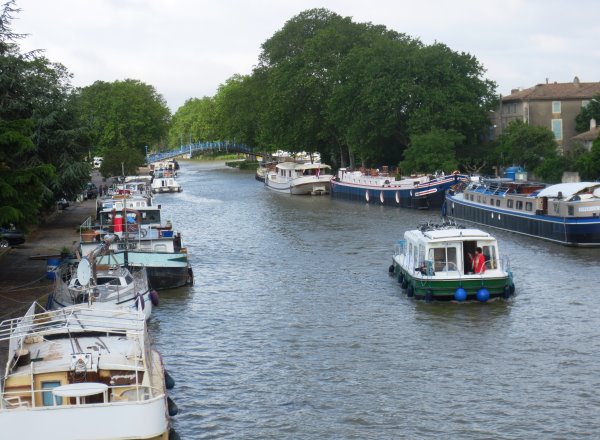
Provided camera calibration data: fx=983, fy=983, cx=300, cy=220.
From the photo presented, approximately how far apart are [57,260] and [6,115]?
41.4 feet

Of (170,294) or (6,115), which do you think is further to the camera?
(6,115)

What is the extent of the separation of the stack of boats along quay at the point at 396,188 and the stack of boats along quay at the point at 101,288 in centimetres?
4667

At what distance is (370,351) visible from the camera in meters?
29.3

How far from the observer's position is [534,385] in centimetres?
2547

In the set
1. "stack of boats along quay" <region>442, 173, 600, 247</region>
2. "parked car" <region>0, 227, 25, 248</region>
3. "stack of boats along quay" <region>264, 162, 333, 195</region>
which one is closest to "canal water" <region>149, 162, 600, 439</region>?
"stack of boats along quay" <region>442, 173, 600, 247</region>

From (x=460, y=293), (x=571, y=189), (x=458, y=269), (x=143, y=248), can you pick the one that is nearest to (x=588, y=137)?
(x=571, y=189)

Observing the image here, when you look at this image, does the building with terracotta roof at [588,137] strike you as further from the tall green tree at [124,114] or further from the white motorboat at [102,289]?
the tall green tree at [124,114]

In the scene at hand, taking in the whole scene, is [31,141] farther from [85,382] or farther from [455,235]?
[85,382]

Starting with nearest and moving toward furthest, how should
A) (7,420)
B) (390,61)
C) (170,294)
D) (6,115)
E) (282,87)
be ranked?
(7,420) < (170,294) < (6,115) < (390,61) < (282,87)

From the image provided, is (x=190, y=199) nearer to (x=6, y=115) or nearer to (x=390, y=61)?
(x=390, y=61)

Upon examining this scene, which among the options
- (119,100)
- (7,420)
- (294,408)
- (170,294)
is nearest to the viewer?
(7,420)

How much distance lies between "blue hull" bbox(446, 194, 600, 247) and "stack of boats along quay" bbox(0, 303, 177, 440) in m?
32.0

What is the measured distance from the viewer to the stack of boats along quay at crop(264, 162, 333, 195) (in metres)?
104

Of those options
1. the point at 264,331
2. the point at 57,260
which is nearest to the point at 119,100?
the point at 57,260
